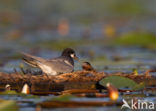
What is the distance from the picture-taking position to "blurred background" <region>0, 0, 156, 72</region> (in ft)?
44.8

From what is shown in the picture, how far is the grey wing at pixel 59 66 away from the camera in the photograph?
8.80 metres

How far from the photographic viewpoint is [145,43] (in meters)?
16.5

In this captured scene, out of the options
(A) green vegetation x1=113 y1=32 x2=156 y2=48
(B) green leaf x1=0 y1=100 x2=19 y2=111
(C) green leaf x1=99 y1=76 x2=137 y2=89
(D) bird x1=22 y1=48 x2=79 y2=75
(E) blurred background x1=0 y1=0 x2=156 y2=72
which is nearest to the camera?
(B) green leaf x1=0 y1=100 x2=19 y2=111

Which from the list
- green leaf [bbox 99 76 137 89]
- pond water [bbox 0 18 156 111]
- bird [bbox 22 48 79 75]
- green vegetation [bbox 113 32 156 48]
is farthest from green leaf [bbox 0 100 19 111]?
green vegetation [bbox 113 32 156 48]

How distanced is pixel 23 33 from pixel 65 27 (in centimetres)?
199

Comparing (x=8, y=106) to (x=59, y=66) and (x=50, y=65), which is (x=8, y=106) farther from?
(x=59, y=66)

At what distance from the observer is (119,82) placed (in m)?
7.92

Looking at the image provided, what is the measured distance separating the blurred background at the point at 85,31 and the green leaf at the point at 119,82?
232 centimetres

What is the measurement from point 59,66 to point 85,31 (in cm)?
1294

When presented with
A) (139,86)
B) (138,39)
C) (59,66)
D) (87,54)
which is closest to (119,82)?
(139,86)

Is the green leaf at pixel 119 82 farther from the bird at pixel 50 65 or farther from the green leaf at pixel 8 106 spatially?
the green leaf at pixel 8 106

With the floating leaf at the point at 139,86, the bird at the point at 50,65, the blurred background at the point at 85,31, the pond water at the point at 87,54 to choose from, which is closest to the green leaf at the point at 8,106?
the pond water at the point at 87,54

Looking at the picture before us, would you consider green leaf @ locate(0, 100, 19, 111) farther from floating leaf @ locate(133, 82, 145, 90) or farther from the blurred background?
the blurred background

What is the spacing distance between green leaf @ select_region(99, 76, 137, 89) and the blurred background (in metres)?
2.32
